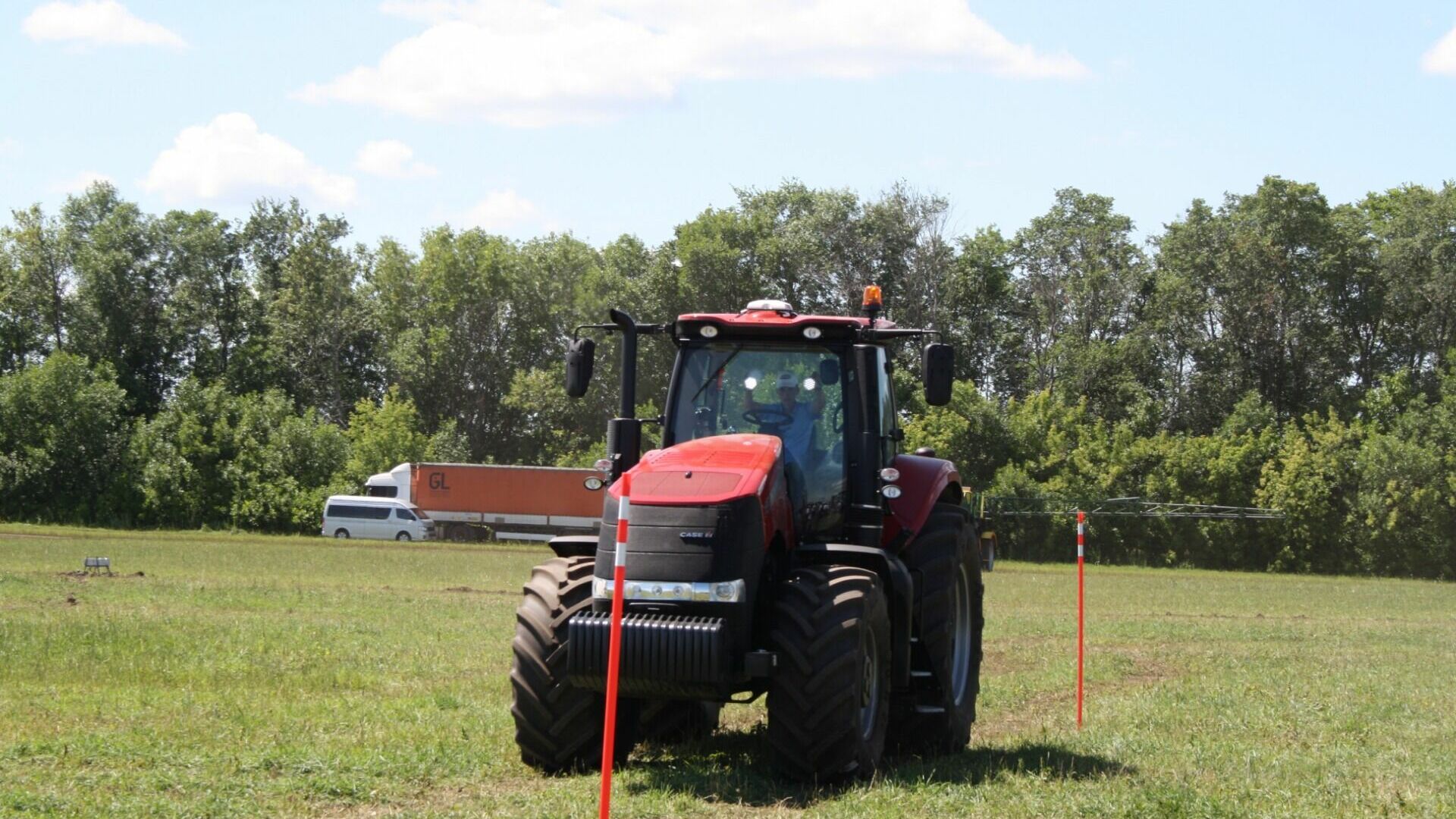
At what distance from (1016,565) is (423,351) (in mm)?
38374

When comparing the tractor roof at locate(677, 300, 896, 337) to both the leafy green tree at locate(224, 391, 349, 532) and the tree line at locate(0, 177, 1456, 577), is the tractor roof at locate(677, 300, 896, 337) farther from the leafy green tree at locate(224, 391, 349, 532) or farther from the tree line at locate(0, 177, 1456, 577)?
the leafy green tree at locate(224, 391, 349, 532)

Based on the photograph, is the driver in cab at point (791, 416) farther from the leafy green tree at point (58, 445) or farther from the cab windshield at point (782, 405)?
the leafy green tree at point (58, 445)

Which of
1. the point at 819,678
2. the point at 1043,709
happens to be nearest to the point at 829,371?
the point at 819,678

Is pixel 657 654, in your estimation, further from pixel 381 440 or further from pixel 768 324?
pixel 381 440

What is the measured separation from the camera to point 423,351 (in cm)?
8056

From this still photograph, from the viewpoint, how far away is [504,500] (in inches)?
2304

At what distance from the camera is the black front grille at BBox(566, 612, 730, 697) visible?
8547 mm

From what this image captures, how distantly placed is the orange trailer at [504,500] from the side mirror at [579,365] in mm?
47559

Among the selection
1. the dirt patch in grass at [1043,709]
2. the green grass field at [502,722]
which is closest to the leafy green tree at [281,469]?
the green grass field at [502,722]

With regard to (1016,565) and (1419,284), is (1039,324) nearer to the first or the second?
(1419,284)

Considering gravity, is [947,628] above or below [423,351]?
below

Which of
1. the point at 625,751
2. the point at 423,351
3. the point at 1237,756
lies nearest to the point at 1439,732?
the point at 1237,756

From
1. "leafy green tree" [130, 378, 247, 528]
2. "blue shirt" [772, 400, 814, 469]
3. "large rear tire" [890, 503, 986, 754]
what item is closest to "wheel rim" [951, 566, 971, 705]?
"large rear tire" [890, 503, 986, 754]

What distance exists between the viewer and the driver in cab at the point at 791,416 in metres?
10.2
